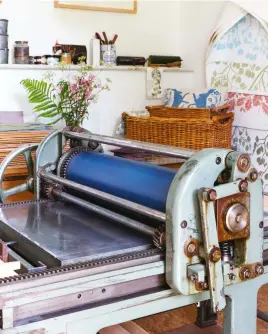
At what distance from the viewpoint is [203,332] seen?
6.34 feet

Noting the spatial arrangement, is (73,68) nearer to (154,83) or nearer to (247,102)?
(154,83)

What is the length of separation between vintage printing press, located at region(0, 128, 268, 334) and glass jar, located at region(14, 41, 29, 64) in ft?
6.75

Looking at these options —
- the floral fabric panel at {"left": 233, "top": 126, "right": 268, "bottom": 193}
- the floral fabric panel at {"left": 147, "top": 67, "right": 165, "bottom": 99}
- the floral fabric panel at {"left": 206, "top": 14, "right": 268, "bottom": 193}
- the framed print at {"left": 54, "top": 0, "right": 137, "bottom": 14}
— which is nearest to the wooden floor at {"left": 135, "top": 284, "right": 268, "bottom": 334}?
the floral fabric panel at {"left": 233, "top": 126, "right": 268, "bottom": 193}

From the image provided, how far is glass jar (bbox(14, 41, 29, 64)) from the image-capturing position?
11.4 feet

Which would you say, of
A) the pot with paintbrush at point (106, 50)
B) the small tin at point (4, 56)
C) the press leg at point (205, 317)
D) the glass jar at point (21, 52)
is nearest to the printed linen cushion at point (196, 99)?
the pot with paintbrush at point (106, 50)

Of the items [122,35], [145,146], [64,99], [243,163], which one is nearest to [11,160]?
[145,146]

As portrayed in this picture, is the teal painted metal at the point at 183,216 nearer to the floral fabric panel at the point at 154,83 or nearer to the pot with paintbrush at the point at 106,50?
the pot with paintbrush at the point at 106,50

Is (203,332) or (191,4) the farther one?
(191,4)

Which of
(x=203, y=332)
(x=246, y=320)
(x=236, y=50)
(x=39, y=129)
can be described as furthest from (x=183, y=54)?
(x=246, y=320)

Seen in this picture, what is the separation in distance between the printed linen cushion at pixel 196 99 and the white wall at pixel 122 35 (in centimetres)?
25

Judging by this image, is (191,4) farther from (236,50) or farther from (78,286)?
(78,286)

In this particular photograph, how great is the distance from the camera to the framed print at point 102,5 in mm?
3643

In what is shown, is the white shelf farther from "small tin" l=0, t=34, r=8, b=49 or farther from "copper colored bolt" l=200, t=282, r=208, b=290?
"copper colored bolt" l=200, t=282, r=208, b=290

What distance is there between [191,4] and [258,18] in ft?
2.51
